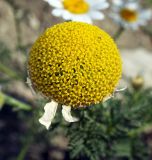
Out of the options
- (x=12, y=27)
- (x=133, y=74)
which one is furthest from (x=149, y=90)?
(x=12, y=27)

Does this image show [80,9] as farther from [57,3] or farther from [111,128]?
[111,128]

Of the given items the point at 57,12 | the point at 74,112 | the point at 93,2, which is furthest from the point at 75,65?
the point at 93,2

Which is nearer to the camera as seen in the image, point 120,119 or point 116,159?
point 120,119

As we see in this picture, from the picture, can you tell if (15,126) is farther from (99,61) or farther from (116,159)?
(99,61)

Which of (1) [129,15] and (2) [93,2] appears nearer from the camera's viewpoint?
(2) [93,2]

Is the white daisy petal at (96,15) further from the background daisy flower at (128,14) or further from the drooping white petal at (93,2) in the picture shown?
the background daisy flower at (128,14)

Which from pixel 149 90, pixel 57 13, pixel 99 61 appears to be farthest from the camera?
pixel 149 90

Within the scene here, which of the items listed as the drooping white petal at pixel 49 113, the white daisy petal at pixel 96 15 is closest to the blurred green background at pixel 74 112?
the drooping white petal at pixel 49 113

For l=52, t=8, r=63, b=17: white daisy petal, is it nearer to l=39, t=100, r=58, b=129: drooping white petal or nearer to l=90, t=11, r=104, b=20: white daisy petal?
l=90, t=11, r=104, b=20: white daisy petal
